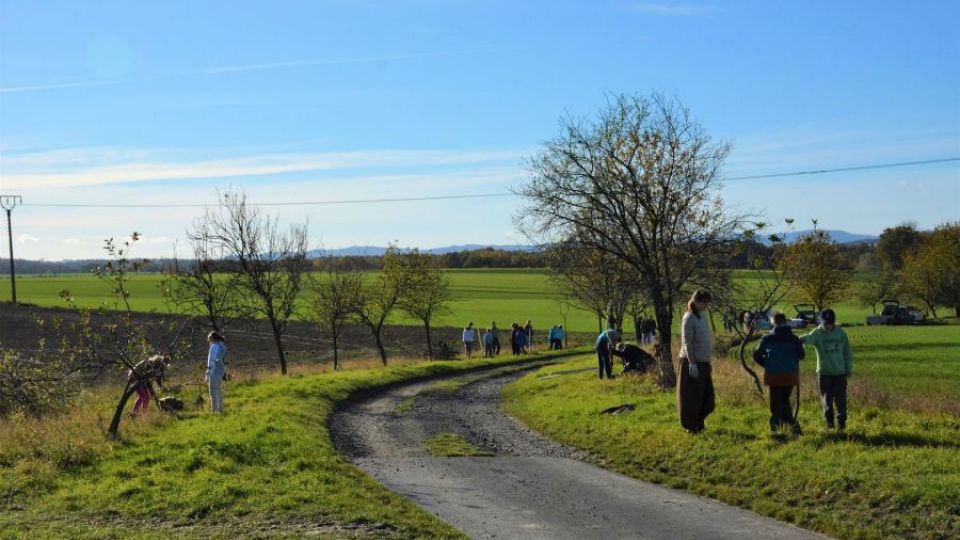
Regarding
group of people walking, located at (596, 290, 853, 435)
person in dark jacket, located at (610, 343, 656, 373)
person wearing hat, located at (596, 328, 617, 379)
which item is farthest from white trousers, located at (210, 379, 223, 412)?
person wearing hat, located at (596, 328, 617, 379)

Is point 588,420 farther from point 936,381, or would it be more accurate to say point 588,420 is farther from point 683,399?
point 936,381

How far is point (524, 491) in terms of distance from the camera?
11.0 metres

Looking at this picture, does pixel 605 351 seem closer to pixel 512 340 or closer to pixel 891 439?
pixel 891 439

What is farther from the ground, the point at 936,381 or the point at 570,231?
the point at 570,231

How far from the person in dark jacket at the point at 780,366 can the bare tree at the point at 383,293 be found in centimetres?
3339

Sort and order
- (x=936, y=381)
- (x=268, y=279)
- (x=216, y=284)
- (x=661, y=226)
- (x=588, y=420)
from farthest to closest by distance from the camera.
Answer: (x=268, y=279), (x=216, y=284), (x=936, y=381), (x=661, y=226), (x=588, y=420)

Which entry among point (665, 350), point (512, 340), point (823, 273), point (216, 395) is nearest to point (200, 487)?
point (216, 395)

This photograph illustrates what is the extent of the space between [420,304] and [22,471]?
122 ft

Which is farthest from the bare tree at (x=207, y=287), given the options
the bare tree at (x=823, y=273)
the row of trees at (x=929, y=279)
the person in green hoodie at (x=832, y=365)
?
the row of trees at (x=929, y=279)

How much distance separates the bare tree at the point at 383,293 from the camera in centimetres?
4603

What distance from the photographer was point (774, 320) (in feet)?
43.8

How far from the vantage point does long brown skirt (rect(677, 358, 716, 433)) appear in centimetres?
1327

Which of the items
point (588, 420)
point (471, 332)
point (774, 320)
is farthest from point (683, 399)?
point (471, 332)

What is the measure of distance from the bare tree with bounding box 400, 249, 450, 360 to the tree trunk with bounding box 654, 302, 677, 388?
2697cm
